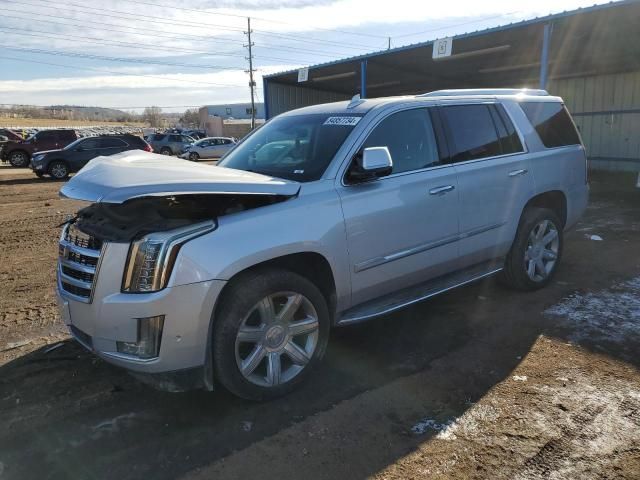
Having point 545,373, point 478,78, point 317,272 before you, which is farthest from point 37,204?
point 478,78

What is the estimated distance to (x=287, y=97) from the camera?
21.6 m

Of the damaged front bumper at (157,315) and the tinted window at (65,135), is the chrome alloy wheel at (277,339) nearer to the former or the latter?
the damaged front bumper at (157,315)

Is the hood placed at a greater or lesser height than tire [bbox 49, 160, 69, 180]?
greater

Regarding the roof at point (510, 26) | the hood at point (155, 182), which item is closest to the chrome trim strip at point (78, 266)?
the hood at point (155, 182)

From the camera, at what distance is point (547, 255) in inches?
211

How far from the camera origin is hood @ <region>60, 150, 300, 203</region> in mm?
2715

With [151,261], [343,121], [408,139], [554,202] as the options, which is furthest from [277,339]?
[554,202]

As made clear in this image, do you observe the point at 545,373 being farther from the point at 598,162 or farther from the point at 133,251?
the point at 598,162

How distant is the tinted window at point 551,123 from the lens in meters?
5.24

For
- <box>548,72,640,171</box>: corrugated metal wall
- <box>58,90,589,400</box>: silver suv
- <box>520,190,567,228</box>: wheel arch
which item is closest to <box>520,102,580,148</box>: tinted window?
<box>58,90,589,400</box>: silver suv

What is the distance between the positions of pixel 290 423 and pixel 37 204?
11.7 metres

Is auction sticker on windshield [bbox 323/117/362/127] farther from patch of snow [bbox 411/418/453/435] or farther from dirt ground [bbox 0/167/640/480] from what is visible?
patch of snow [bbox 411/418/453/435]

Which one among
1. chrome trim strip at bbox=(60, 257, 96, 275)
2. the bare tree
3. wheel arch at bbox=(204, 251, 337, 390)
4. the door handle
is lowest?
wheel arch at bbox=(204, 251, 337, 390)

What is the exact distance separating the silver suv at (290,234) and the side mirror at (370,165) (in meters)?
0.01
